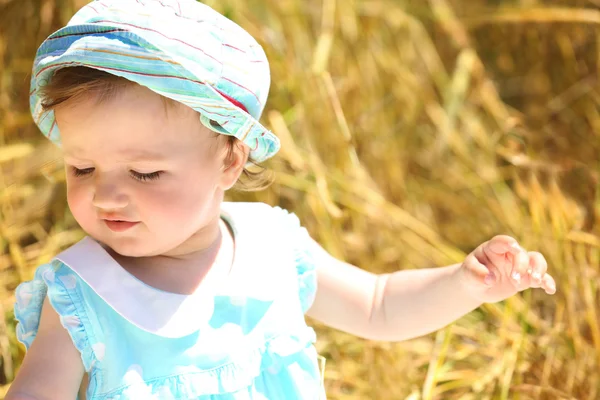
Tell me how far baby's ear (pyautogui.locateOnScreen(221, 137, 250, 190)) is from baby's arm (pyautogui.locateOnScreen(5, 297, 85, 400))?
0.33 metres

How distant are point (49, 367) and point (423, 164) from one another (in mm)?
1778

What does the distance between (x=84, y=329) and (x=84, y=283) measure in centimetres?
7

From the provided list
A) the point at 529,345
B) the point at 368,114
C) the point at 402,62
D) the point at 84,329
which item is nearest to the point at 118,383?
the point at 84,329

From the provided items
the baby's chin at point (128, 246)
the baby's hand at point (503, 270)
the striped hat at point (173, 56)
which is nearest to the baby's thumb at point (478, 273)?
the baby's hand at point (503, 270)

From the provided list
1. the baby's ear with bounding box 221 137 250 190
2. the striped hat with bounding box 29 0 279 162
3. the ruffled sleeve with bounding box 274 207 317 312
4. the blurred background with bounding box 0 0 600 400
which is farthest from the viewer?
the blurred background with bounding box 0 0 600 400

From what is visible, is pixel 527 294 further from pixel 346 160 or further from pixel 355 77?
pixel 355 77

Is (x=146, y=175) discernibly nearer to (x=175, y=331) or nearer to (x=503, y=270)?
(x=175, y=331)

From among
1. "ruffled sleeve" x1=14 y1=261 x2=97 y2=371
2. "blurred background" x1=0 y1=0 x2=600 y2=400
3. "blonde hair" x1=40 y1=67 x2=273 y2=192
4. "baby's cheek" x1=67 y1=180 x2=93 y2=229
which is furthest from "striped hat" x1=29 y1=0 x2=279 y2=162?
"blurred background" x1=0 y1=0 x2=600 y2=400

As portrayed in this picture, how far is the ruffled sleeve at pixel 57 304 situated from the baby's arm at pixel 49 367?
0.02 meters

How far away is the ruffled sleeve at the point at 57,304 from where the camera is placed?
124cm

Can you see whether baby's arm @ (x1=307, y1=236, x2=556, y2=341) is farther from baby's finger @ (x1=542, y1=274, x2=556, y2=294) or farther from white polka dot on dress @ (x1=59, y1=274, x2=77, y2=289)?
white polka dot on dress @ (x1=59, y1=274, x2=77, y2=289)

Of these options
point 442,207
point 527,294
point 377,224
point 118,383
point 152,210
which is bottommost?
point 442,207

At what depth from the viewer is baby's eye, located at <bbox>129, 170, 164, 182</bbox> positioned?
1248mm

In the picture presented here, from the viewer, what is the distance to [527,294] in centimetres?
196
